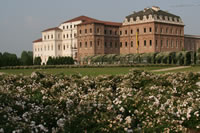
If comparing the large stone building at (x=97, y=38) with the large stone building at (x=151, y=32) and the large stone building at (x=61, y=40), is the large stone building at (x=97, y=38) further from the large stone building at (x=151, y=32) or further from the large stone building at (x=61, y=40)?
the large stone building at (x=61, y=40)

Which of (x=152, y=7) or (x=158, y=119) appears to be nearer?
(x=158, y=119)

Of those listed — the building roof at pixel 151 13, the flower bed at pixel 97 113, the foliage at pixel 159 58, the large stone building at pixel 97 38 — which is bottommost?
the flower bed at pixel 97 113

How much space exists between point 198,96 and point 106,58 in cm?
4190

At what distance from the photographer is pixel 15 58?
1861 inches

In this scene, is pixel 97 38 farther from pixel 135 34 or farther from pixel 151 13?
pixel 151 13

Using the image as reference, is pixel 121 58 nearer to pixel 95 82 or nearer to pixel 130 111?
pixel 95 82

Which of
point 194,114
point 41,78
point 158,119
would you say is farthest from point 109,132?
point 41,78

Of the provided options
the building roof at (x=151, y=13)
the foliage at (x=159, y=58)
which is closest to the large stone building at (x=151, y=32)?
the building roof at (x=151, y=13)

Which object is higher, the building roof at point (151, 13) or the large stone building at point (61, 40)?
the building roof at point (151, 13)

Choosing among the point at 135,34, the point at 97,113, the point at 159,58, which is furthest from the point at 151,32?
the point at 97,113

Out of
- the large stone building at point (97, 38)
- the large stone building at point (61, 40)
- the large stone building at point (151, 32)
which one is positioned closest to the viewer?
the large stone building at point (151, 32)

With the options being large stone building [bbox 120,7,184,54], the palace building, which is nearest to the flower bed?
large stone building [bbox 120,7,184,54]

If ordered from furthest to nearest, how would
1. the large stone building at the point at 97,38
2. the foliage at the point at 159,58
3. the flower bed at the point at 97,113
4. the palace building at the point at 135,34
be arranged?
the large stone building at the point at 97,38 → the palace building at the point at 135,34 → the foliage at the point at 159,58 → the flower bed at the point at 97,113

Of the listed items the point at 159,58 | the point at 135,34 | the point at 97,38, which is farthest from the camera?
the point at 97,38
